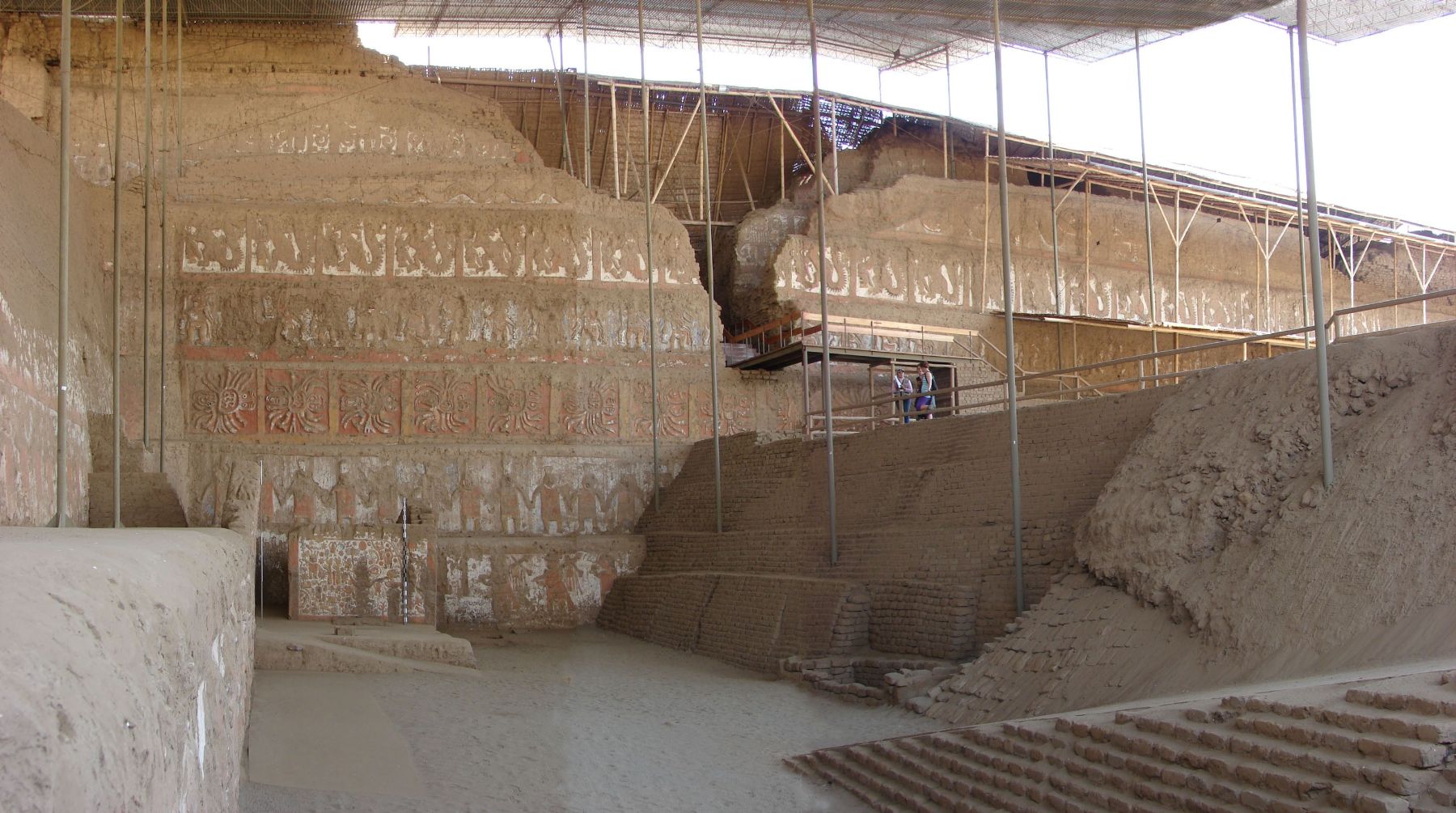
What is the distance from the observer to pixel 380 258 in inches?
984

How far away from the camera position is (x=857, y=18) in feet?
94.1

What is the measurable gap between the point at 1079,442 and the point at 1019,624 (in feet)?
9.37

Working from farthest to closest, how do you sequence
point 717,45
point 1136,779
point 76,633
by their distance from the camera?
point 717,45 → point 1136,779 → point 76,633

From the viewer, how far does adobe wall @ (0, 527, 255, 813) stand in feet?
8.43

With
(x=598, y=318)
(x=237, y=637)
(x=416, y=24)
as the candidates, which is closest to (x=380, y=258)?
(x=598, y=318)

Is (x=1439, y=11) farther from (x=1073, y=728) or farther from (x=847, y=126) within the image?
(x=1073, y=728)

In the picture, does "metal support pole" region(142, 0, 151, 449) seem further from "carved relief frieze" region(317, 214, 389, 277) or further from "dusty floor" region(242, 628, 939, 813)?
"dusty floor" region(242, 628, 939, 813)

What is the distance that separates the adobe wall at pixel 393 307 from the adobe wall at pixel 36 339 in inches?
105

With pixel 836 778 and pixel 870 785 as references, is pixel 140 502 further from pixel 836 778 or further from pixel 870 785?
pixel 870 785

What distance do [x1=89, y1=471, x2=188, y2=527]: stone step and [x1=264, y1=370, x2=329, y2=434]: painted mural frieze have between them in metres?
5.41

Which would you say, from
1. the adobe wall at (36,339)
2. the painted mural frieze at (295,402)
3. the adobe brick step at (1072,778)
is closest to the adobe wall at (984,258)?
the painted mural frieze at (295,402)

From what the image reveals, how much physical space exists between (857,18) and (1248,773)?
2422 centimetres

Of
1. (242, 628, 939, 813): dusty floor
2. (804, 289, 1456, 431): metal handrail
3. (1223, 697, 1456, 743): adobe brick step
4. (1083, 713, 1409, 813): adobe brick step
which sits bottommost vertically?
(242, 628, 939, 813): dusty floor

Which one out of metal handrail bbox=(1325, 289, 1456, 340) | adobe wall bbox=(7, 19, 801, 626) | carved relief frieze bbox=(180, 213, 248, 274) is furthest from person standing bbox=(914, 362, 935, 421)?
carved relief frieze bbox=(180, 213, 248, 274)
